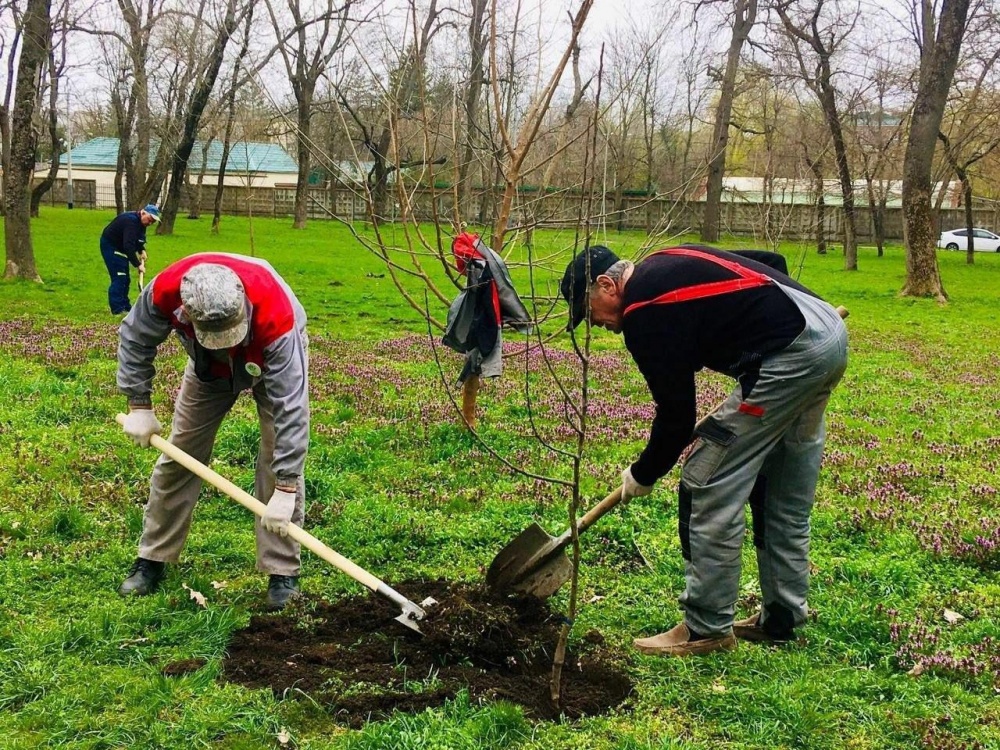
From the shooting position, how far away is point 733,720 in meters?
3.74

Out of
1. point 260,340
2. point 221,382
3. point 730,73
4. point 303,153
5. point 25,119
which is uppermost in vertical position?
point 730,73

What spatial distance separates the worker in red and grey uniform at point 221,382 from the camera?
159 inches

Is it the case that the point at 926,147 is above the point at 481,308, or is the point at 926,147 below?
above

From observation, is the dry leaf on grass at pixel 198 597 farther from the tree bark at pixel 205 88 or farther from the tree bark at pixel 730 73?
the tree bark at pixel 730 73

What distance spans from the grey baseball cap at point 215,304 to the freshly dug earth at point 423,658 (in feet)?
4.89

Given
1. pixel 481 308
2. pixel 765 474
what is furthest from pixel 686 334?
pixel 481 308

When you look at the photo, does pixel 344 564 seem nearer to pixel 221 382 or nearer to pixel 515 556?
pixel 515 556

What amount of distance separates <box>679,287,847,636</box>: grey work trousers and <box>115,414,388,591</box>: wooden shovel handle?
156cm

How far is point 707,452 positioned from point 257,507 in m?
2.21

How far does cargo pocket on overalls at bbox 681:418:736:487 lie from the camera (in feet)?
13.0

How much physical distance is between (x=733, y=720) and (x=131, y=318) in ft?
11.2

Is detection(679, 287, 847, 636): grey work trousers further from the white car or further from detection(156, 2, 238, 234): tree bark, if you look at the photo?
the white car

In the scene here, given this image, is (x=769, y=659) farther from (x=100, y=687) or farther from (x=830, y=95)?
(x=830, y=95)

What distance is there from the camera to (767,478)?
4.30 metres
